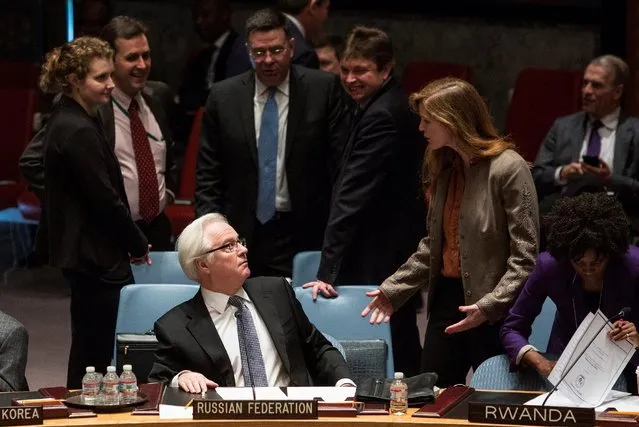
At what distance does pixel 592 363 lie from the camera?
13.2ft

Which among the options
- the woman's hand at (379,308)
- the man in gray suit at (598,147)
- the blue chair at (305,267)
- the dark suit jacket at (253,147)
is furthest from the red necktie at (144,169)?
the man in gray suit at (598,147)

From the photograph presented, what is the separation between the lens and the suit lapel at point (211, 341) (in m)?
4.31

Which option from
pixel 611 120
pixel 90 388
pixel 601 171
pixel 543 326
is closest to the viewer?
pixel 90 388

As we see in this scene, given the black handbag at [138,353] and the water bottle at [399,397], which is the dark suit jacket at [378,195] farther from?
the water bottle at [399,397]

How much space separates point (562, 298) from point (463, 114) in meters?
0.72

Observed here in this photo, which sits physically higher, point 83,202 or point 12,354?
point 83,202

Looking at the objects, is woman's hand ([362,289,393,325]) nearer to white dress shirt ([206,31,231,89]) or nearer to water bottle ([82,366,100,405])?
water bottle ([82,366,100,405])

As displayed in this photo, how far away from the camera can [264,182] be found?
19.4 feet

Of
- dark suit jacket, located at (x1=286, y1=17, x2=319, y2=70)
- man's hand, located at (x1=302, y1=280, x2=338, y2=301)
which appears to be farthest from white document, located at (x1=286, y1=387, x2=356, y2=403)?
dark suit jacket, located at (x1=286, y1=17, x2=319, y2=70)

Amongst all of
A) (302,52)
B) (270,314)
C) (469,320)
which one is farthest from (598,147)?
(270,314)

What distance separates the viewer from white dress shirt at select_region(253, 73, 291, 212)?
19.5 feet

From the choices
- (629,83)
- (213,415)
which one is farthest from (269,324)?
(629,83)

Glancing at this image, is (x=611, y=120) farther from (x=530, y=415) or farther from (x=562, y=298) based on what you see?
(x=530, y=415)

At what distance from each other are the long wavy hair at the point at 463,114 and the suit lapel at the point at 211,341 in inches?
40.0
